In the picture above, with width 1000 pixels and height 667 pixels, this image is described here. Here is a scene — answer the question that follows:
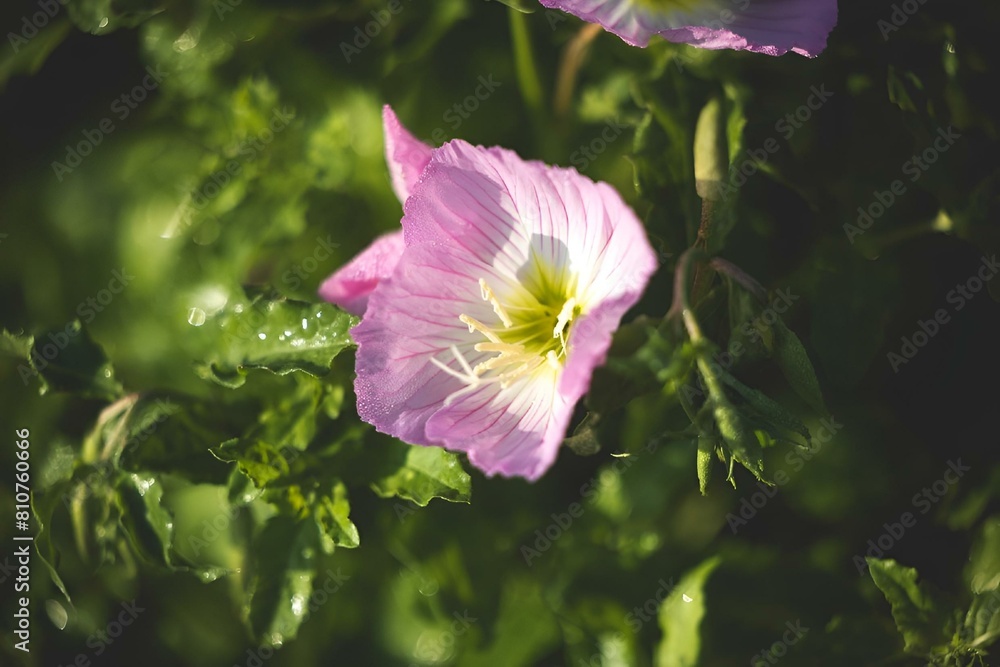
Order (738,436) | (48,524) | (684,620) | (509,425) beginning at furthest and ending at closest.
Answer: (684,620), (48,524), (509,425), (738,436)

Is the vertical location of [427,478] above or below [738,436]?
below

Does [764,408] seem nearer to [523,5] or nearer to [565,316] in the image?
[565,316]

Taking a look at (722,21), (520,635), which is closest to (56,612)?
(520,635)

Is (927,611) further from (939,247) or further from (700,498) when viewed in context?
(939,247)

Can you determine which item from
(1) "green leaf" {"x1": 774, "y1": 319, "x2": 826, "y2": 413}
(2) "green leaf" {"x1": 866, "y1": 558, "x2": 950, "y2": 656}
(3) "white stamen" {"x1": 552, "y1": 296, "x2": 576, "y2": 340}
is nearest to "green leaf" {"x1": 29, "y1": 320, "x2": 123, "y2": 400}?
(3) "white stamen" {"x1": 552, "y1": 296, "x2": 576, "y2": 340}

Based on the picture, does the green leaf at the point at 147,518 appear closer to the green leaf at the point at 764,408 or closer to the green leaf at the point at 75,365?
the green leaf at the point at 75,365

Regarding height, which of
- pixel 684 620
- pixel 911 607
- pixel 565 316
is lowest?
pixel 684 620

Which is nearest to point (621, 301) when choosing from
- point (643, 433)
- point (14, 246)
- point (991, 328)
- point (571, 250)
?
point (571, 250)
